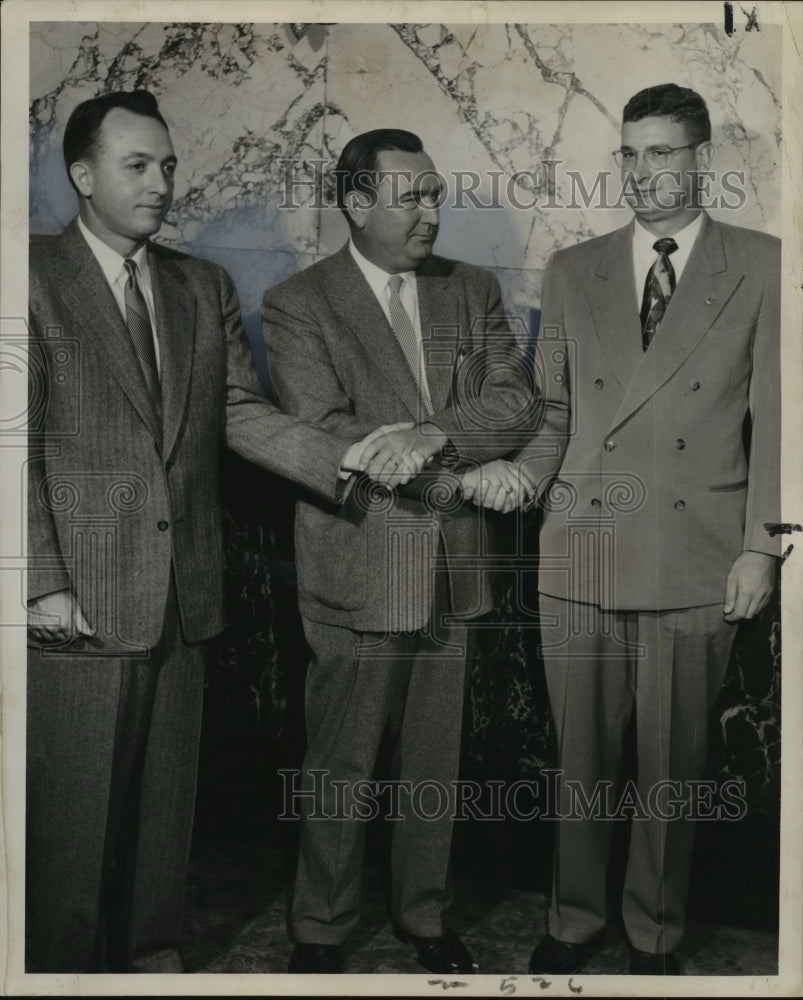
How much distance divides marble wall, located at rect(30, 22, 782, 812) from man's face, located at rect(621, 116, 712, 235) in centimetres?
6

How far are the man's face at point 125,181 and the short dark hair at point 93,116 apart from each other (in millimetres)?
17

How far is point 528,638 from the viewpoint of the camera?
4.03m

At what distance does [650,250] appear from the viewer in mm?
4039

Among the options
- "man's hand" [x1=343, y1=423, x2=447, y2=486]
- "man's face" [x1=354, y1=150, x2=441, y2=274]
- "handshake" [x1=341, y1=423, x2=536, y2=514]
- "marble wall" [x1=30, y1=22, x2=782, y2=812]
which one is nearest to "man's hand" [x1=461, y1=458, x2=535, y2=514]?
"handshake" [x1=341, y1=423, x2=536, y2=514]

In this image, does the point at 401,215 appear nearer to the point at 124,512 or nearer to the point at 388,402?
the point at 388,402

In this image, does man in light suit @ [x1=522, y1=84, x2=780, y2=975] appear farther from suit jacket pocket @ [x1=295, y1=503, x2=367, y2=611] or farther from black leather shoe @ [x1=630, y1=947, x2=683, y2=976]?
suit jacket pocket @ [x1=295, y1=503, x2=367, y2=611]

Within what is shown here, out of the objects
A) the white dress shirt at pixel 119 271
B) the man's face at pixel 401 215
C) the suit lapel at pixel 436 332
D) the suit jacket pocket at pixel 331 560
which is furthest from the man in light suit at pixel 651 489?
the white dress shirt at pixel 119 271

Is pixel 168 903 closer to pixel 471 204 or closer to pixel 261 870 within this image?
pixel 261 870

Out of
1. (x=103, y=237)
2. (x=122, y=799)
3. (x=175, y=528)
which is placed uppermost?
(x=103, y=237)

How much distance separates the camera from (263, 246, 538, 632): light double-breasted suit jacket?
13.0ft

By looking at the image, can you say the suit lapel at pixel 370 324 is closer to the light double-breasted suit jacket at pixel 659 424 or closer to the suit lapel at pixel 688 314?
the light double-breasted suit jacket at pixel 659 424

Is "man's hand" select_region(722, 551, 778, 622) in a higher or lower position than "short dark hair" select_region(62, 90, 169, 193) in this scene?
lower

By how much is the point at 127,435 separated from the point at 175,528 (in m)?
0.28

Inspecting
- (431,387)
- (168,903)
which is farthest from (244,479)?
(168,903)
